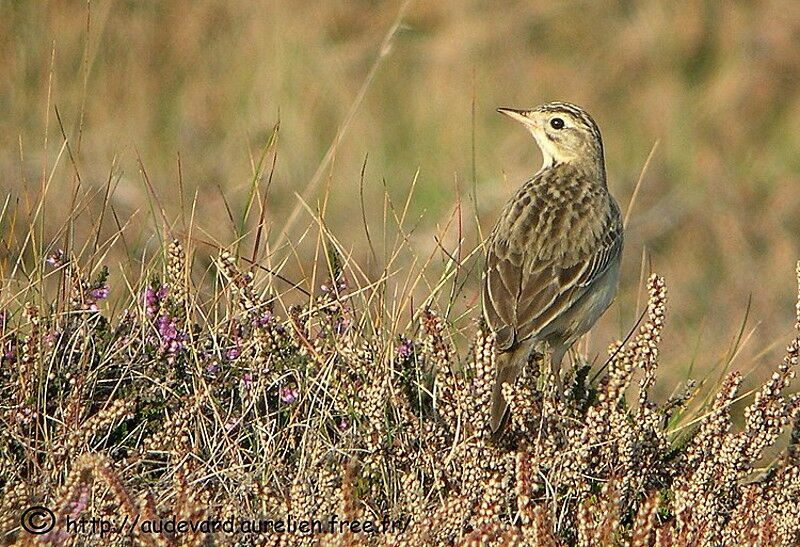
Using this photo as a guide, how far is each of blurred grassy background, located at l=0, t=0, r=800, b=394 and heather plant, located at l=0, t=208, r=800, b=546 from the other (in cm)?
475

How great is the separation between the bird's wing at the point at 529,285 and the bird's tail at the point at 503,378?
0.05 m

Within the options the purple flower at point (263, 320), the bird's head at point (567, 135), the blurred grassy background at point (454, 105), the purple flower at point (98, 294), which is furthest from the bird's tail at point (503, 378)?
the blurred grassy background at point (454, 105)

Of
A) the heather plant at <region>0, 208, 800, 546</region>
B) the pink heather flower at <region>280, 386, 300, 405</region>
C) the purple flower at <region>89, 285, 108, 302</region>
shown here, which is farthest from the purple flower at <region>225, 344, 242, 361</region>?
the purple flower at <region>89, 285, 108, 302</region>

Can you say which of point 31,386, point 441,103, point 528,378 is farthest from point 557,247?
point 441,103

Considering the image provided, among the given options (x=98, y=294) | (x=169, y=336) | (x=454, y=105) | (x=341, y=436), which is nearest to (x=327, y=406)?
(x=341, y=436)

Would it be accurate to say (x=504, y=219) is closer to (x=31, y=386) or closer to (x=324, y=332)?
(x=324, y=332)

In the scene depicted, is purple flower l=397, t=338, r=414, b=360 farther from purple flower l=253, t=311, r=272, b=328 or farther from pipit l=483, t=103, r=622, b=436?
purple flower l=253, t=311, r=272, b=328

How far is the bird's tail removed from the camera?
205 inches

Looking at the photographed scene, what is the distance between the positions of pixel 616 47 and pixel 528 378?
7.89 m

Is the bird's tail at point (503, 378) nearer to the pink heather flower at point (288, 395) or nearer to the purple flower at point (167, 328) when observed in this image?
the pink heather flower at point (288, 395)

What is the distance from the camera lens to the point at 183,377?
5.30 meters

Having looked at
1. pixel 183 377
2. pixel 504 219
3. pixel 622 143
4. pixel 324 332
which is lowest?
pixel 183 377

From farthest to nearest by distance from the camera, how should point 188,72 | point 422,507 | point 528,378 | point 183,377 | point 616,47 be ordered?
1. point 616,47
2. point 188,72
3. point 528,378
4. point 183,377
5. point 422,507

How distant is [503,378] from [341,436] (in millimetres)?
691
